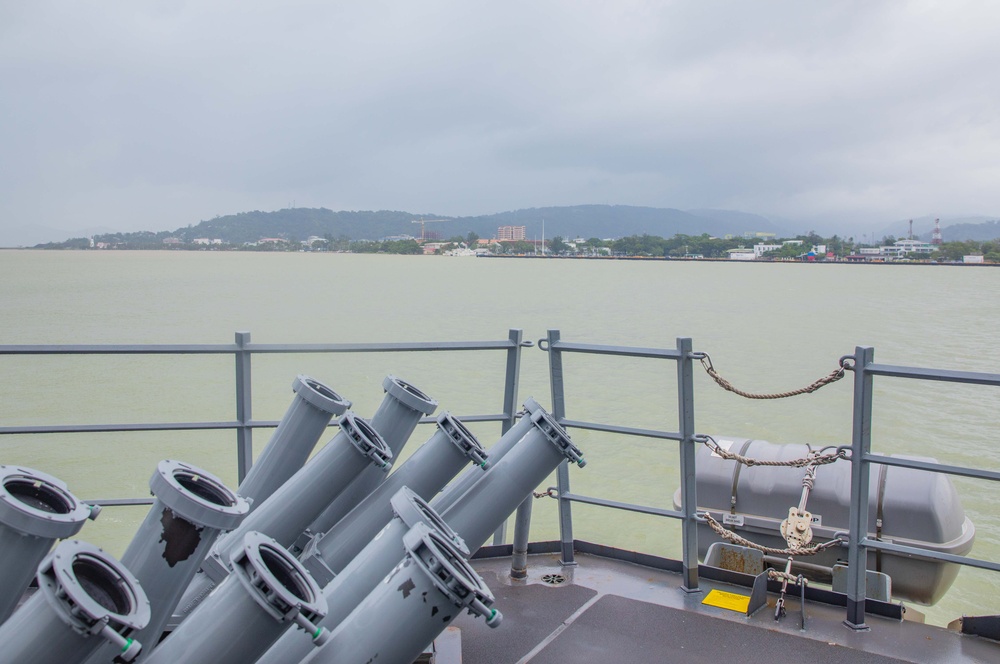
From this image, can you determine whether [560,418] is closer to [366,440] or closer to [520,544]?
[520,544]

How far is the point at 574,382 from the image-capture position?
22672 mm

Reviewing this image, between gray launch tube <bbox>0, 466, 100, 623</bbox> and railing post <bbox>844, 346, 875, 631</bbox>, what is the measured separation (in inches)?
129

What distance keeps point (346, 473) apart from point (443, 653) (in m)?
1.08

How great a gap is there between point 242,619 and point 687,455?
271 cm

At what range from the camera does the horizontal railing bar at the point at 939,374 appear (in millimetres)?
3436

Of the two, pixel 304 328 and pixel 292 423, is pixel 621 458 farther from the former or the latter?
pixel 304 328

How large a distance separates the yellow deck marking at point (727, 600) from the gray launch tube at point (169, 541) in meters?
2.85

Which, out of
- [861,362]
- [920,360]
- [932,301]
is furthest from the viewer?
[932,301]

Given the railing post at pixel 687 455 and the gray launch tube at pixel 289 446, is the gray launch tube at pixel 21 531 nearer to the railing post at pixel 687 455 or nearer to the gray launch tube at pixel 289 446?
the gray launch tube at pixel 289 446

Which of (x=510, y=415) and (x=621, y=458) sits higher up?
(x=510, y=415)

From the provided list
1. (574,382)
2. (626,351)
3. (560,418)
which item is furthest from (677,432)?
(574,382)

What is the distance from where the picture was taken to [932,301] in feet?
182

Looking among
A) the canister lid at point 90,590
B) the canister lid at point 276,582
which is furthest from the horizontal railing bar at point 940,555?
the canister lid at point 90,590

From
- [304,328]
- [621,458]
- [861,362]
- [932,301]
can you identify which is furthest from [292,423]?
[932,301]
